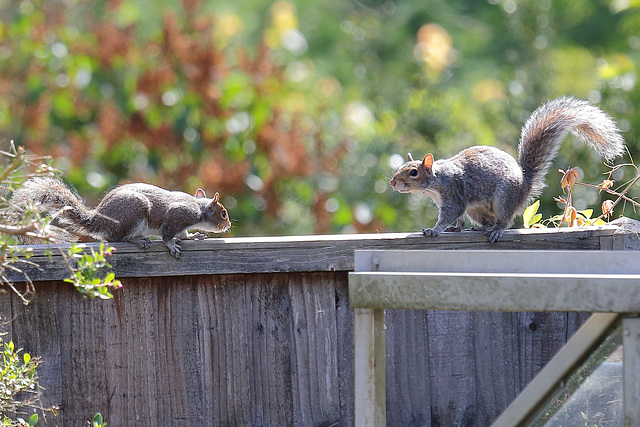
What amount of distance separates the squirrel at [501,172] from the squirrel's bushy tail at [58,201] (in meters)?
1.10

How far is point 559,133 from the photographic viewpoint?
263 cm

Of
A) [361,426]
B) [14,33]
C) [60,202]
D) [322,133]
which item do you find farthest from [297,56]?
[361,426]

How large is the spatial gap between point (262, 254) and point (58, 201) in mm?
658

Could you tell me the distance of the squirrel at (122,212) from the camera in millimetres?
2270

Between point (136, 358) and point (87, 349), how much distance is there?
132 millimetres

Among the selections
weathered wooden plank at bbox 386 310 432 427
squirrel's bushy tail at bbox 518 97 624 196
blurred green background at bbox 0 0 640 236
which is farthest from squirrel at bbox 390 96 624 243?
blurred green background at bbox 0 0 640 236

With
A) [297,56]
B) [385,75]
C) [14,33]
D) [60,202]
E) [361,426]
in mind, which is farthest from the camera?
[297,56]

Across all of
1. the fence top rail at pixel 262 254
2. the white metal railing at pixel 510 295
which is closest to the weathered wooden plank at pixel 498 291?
the white metal railing at pixel 510 295

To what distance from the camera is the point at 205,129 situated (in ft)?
15.5

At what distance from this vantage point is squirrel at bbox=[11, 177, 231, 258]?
2.27 meters

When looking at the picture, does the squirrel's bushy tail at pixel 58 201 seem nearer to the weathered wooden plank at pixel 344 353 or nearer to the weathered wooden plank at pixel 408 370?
the weathered wooden plank at pixel 344 353

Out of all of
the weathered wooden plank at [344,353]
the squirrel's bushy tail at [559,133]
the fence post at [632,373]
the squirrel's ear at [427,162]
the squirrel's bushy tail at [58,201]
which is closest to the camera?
the fence post at [632,373]

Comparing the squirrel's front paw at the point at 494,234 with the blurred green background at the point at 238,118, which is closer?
the squirrel's front paw at the point at 494,234

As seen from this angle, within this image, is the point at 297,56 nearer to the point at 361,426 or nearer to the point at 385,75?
the point at 385,75
